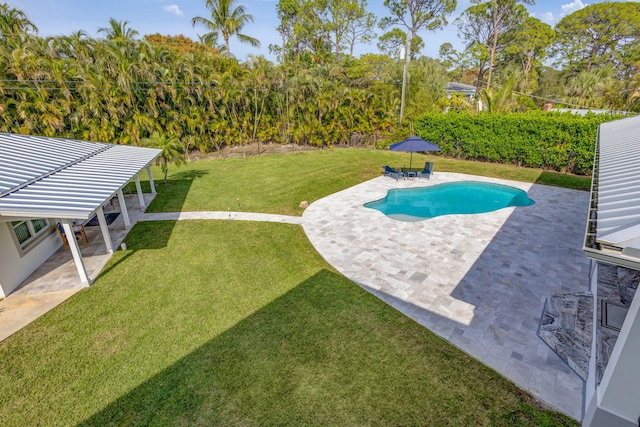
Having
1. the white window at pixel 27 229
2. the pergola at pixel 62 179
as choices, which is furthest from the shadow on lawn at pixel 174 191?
the white window at pixel 27 229

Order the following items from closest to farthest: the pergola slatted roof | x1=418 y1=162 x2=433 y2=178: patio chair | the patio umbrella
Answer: the pergola slatted roof
the patio umbrella
x1=418 y1=162 x2=433 y2=178: patio chair

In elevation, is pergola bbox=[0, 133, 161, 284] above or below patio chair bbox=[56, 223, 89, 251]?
above

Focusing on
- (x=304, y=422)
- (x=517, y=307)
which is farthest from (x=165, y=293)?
(x=517, y=307)

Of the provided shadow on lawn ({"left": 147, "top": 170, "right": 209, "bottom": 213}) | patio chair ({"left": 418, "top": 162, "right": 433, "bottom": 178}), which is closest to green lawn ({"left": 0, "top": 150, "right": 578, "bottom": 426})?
shadow on lawn ({"left": 147, "top": 170, "right": 209, "bottom": 213})

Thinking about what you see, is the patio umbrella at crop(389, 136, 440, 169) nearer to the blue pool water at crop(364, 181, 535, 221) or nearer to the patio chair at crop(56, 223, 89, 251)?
the blue pool water at crop(364, 181, 535, 221)

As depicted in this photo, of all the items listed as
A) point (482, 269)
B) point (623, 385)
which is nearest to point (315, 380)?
point (623, 385)

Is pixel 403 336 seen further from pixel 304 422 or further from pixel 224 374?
pixel 224 374
